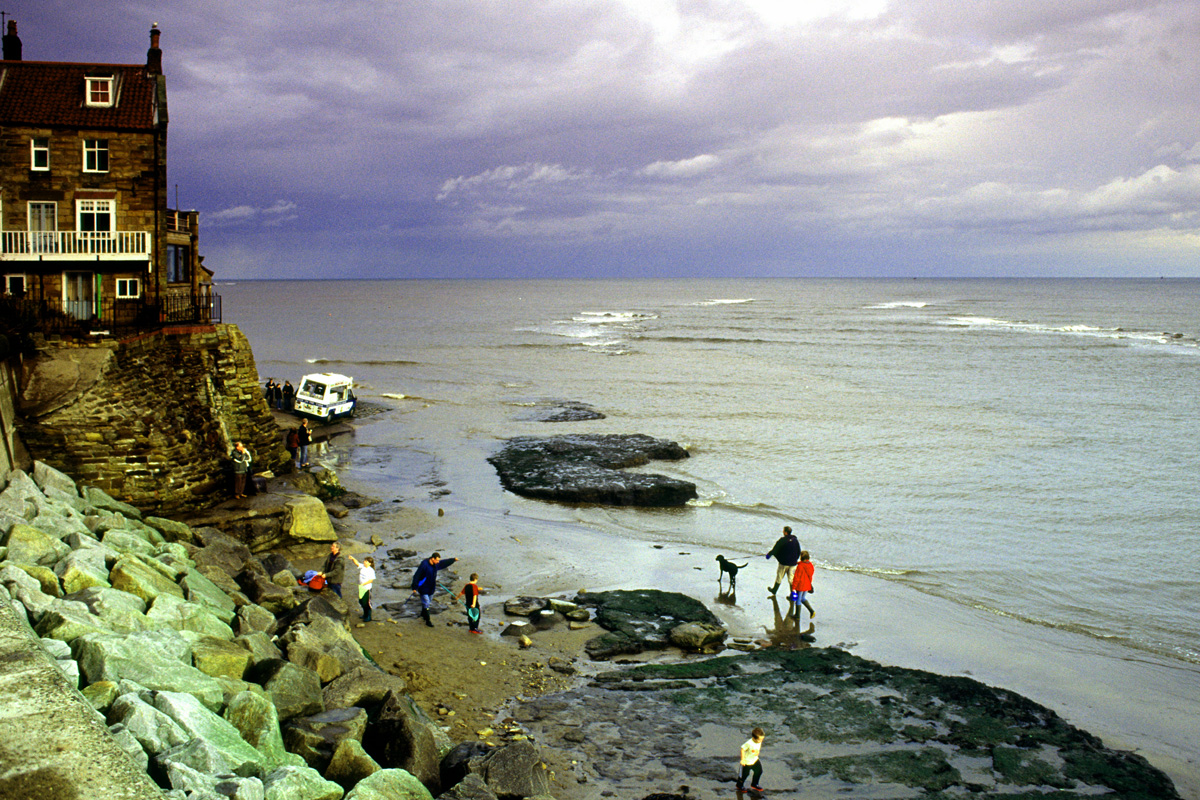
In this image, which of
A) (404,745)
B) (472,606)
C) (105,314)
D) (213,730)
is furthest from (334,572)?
(105,314)

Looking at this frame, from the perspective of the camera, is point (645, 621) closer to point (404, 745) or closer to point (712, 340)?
point (404, 745)

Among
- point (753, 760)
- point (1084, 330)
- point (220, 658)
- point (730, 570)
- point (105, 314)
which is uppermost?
point (1084, 330)

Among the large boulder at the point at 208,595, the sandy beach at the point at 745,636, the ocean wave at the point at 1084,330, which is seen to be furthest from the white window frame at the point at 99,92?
the ocean wave at the point at 1084,330

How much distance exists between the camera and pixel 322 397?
120 feet

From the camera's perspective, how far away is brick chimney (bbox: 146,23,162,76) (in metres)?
23.3

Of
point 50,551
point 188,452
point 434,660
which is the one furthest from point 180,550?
point 188,452

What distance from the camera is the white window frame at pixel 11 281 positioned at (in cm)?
2180

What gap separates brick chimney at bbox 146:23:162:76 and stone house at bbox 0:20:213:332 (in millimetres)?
903

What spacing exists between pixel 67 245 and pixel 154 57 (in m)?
6.04

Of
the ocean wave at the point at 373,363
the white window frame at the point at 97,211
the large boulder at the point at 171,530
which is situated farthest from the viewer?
the ocean wave at the point at 373,363

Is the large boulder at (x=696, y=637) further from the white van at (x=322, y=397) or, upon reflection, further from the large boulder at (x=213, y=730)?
the white van at (x=322, y=397)

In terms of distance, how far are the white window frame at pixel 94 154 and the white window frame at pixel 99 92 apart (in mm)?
1103

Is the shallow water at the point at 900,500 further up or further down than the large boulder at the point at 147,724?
further down

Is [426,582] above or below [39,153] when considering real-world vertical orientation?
below
